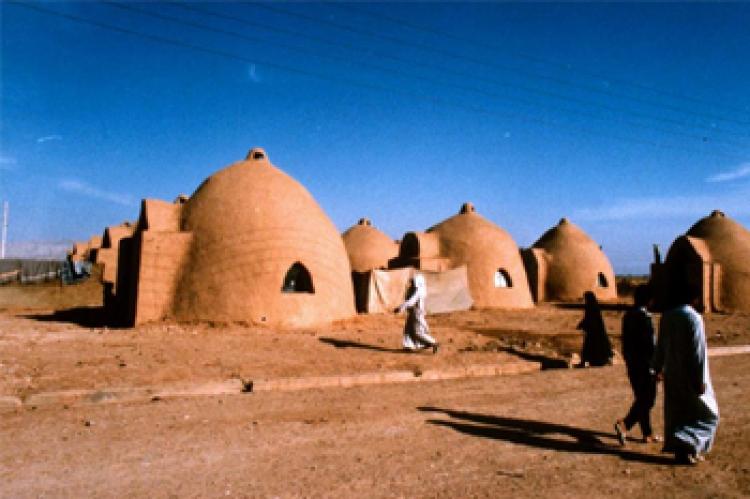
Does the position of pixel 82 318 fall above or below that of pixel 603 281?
below

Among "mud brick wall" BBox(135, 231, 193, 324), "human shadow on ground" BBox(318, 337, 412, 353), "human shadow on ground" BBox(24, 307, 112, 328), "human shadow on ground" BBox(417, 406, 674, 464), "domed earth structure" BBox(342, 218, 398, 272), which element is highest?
"domed earth structure" BBox(342, 218, 398, 272)

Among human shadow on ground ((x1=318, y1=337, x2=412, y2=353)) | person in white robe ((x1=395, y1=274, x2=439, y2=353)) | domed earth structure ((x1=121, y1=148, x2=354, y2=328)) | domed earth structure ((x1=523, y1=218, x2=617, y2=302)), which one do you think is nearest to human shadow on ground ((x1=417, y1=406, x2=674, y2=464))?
person in white robe ((x1=395, y1=274, x2=439, y2=353))

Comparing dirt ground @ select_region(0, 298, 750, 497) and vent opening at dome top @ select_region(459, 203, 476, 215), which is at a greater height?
vent opening at dome top @ select_region(459, 203, 476, 215)

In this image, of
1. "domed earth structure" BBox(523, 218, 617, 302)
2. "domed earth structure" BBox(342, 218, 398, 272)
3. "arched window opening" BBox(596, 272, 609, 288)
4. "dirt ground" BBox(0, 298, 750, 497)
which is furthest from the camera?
"arched window opening" BBox(596, 272, 609, 288)

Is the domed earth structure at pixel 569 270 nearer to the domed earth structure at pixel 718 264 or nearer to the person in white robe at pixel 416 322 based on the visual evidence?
the domed earth structure at pixel 718 264

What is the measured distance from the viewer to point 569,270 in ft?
88.2

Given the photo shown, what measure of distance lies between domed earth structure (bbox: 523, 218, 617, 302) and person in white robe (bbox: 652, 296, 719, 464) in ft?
75.6

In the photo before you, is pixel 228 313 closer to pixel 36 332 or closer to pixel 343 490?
pixel 36 332

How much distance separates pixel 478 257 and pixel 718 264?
9814 millimetres

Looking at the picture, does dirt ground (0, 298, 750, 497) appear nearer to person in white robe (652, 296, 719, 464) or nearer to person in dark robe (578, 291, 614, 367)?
person in white robe (652, 296, 719, 464)

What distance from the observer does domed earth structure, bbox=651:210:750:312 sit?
70.0 ft

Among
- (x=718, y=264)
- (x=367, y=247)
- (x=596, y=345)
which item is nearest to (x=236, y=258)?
(x=596, y=345)

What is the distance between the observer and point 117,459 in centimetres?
405

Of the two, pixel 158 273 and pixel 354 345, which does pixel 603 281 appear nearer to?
pixel 354 345
